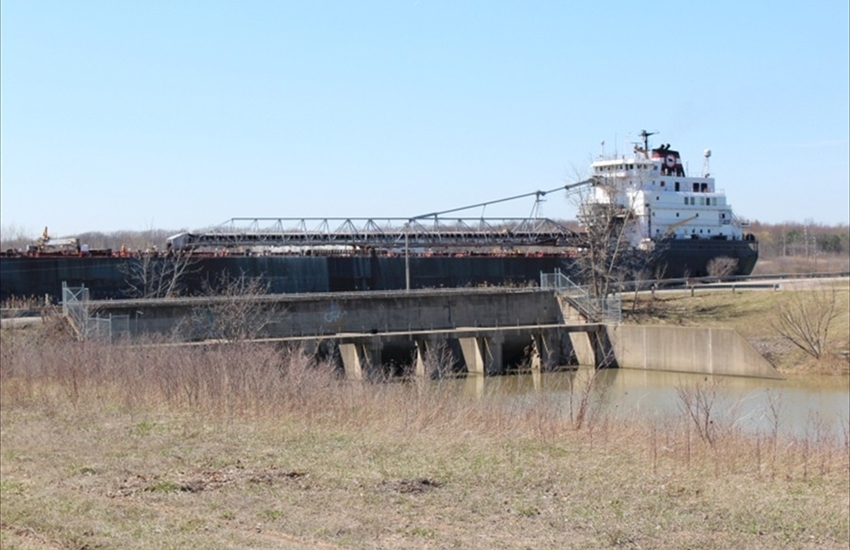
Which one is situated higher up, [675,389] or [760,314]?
[760,314]

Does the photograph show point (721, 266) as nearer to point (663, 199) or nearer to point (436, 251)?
point (663, 199)

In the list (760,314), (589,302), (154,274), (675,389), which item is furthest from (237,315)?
(760,314)

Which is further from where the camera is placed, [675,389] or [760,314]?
[760,314]

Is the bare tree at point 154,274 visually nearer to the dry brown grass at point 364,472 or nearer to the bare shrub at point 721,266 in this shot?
the dry brown grass at point 364,472

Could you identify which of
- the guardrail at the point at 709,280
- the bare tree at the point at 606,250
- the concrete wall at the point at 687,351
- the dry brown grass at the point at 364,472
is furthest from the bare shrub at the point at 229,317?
the guardrail at the point at 709,280

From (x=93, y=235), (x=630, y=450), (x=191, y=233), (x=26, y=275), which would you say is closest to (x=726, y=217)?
(x=191, y=233)

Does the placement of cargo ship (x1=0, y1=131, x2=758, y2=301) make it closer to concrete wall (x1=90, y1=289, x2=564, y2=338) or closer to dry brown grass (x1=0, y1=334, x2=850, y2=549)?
concrete wall (x1=90, y1=289, x2=564, y2=338)

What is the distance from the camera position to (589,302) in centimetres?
4631

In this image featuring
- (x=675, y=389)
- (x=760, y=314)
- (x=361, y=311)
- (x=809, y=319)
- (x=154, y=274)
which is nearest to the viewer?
(x=675, y=389)

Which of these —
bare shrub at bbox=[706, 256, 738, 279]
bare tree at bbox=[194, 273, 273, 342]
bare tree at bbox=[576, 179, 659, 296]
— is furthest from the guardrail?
bare tree at bbox=[194, 273, 273, 342]

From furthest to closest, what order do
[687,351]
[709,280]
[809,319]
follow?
[709,280]
[809,319]
[687,351]

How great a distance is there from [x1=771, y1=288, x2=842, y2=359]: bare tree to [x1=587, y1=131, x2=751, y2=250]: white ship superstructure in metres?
16.5

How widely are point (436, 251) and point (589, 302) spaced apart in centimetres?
2120

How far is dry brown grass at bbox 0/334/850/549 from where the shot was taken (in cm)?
937
